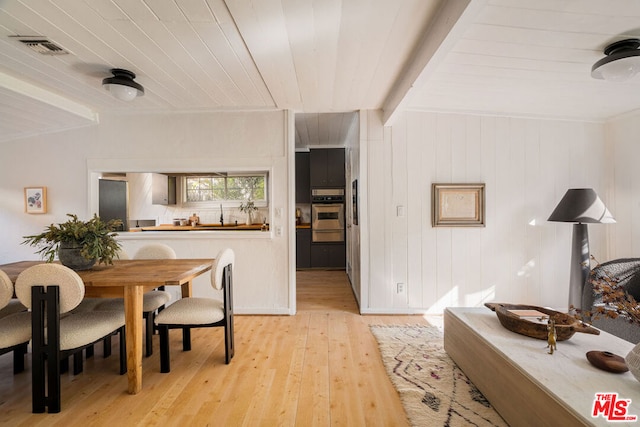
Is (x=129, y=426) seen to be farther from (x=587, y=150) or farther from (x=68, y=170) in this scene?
(x=587, y=150)

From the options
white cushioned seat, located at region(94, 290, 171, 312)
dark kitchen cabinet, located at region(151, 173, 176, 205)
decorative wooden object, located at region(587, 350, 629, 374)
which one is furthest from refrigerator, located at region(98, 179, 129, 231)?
decorative wooden object, located at region(587, 350, 629, 374)

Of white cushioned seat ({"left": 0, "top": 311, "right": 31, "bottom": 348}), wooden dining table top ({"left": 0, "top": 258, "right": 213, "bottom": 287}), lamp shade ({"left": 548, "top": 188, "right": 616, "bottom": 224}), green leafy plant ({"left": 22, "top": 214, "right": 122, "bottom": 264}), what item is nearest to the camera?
white cushioned seat ({"left": 0, "top": 311, "right": 31, "bottom": 348})

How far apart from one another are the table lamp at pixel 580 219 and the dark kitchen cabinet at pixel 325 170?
11.9 ft

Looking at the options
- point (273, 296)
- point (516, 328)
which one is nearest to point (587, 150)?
point (516, 328)

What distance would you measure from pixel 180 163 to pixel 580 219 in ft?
14.0

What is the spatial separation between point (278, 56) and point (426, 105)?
1.80 metres

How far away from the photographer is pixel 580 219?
2795 millimetres

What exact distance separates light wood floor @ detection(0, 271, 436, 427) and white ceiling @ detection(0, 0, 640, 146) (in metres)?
2.22

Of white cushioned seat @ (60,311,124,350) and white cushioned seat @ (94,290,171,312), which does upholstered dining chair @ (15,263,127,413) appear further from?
white cushioned seat @ (94,290,171,312)

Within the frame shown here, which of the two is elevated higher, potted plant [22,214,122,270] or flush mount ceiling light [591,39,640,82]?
flush mount ceiling light [591,39,640,82]

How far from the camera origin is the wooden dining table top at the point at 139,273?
6.07 feet

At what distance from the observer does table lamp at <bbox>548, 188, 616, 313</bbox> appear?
109 inches

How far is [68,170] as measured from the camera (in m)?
3.49

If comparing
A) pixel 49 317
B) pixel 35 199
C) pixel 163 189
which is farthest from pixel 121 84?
pixel 163 189
